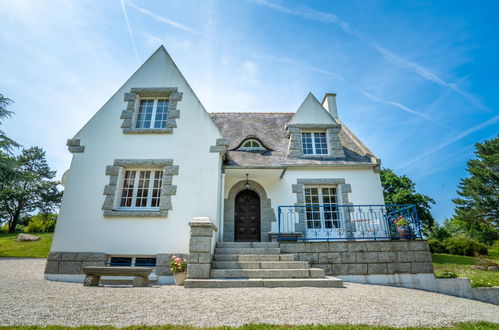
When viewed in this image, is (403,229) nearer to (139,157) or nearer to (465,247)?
(139,157)

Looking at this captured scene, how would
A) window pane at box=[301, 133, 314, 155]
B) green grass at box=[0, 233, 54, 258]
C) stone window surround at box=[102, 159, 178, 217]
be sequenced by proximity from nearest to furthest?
stone window surround at box=[102, 159, 178, 217]
window pane at box=[301, 133, 314, 155]
green grass at box=[0, 233, 54, 258]

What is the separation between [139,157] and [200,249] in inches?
158

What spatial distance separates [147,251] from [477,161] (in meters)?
35.6

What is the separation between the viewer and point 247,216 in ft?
31.4

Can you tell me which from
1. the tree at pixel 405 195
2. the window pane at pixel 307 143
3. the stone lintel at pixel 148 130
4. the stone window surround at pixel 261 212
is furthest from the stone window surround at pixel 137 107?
the tree at pixel 405 195

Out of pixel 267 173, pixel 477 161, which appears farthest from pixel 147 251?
pixel 477 161

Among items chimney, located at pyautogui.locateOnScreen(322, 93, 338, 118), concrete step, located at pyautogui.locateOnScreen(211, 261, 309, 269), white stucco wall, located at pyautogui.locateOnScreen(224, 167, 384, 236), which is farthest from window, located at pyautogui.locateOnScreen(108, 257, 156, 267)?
chimney, located at pyautogui.locateOnScreen(322, 93, 338, 118)

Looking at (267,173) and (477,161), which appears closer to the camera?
(267,173)

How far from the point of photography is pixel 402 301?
4543 millimetres

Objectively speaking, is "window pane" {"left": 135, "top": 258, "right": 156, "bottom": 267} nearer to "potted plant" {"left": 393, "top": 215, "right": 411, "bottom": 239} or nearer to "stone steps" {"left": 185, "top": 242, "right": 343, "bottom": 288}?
"stone steps" {"left": 185, "top": 242, "right": 343, "bottom": 288}

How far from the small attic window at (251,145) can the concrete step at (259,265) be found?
510cm

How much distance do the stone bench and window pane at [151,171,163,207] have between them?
2.49 meters

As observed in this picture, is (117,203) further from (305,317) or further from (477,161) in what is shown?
(477,161)

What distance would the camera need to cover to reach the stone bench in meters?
5.50
